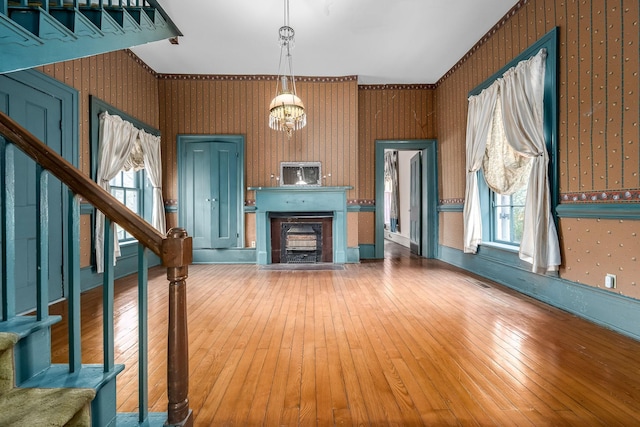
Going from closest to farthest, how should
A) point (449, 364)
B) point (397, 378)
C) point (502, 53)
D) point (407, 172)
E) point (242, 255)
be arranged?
point (397, 378) → point (449, 364) → point (502, 53) → point (242, 255) → point (407, 172)

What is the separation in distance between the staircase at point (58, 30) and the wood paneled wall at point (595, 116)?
13.6 ft

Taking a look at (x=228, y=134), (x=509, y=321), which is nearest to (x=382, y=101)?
(x=228, y=134)

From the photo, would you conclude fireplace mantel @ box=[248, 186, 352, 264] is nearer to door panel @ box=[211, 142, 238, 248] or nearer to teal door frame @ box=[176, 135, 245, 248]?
teal door frame @ box=[176, 135, 245, 248]

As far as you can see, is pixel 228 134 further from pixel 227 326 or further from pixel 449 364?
pixel 449 364

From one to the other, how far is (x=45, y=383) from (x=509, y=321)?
120 inches

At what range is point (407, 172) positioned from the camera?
792cm

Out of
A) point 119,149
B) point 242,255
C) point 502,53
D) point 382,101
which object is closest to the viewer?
point 502,53

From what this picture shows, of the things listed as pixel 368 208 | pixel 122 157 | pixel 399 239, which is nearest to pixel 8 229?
pixel 122 157

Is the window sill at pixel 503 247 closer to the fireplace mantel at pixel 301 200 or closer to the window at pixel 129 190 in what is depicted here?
the fireplace mantel at pixel 301 200

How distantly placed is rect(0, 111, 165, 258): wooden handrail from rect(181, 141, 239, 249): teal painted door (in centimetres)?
423

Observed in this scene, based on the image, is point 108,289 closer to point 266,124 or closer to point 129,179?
point 129,179

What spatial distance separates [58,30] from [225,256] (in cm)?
386

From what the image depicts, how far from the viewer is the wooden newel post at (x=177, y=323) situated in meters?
1.09

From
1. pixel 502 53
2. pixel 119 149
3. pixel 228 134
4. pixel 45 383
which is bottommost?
pixel 45 383
